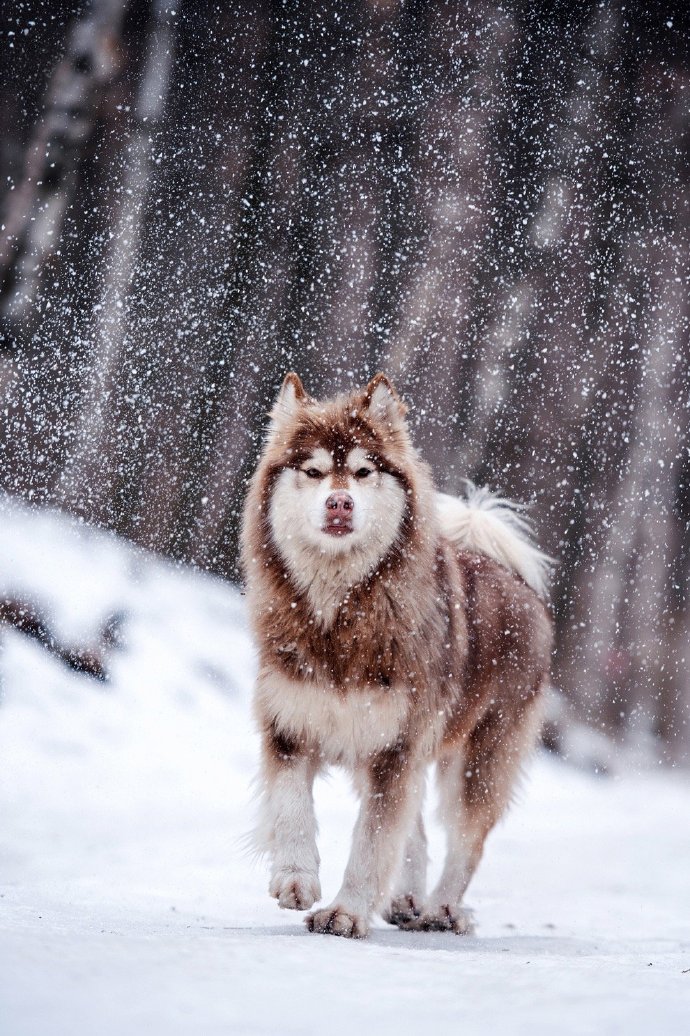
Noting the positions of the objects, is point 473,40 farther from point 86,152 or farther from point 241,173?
point 86,152

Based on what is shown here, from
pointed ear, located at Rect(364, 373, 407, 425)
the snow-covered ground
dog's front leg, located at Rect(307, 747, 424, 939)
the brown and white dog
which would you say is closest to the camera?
the snow-covered ground

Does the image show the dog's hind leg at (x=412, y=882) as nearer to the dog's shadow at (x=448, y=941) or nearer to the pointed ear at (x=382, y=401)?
the dog's shadow at (x=448, y=941)

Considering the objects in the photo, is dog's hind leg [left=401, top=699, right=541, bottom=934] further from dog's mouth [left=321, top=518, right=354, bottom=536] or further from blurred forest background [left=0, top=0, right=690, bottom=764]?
blurred forest background [left=0, top=0, right=690, bottom=764]

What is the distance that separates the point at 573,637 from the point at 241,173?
10.5ft

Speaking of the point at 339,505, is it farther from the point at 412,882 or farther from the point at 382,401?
the point at 412,882

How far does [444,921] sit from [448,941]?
269 mm

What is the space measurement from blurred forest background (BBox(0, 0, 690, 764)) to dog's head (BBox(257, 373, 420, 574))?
222 centimetres

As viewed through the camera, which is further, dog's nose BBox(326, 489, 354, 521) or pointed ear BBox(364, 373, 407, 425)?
pointed ear BBox(364, 373, 407, 425)

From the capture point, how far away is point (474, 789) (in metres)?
2.70

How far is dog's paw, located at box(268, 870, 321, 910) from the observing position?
75.0 inches

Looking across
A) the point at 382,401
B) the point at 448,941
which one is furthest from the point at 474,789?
the point at 382,401

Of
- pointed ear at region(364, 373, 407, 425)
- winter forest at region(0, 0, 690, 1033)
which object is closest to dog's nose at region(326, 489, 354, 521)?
pointed ear at region(364, 373, 407, 425)

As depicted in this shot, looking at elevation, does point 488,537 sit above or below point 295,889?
above

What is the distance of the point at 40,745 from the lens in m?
3.61
